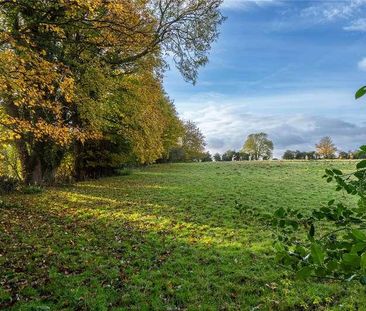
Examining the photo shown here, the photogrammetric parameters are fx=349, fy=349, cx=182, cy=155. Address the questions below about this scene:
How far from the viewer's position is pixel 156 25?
821 inches

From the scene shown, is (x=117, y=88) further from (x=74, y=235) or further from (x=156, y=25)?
(x=74, y=235)

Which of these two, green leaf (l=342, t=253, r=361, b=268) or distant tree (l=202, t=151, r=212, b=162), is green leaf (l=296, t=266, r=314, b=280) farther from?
distant tree (l=202, t=151, r=212, b=162)

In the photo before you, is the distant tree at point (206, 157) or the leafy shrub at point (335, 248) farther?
the distant tree at point (206, 157)

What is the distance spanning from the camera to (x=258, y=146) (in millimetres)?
97625

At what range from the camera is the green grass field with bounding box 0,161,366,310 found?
23.5 ft

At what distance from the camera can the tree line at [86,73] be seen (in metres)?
11.9

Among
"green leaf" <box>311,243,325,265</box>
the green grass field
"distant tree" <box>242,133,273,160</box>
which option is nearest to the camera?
"green leaf" <box>311,243,325,265</box>

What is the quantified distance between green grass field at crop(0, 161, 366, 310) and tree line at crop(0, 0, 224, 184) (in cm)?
436

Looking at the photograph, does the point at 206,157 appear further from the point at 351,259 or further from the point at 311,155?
the point at 351,259

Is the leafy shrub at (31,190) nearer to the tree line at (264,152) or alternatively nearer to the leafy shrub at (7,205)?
the leafy shrub at (7,205)

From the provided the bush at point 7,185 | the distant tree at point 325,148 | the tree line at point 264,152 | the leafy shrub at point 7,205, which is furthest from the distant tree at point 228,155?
the leafy shrub at point 7,205

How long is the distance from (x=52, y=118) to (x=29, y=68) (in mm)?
7902

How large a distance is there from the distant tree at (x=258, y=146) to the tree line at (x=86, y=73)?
70.7 meters

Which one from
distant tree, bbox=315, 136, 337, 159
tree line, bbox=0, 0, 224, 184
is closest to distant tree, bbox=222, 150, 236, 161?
distant tree, bbox=315, 136, 337, 159
